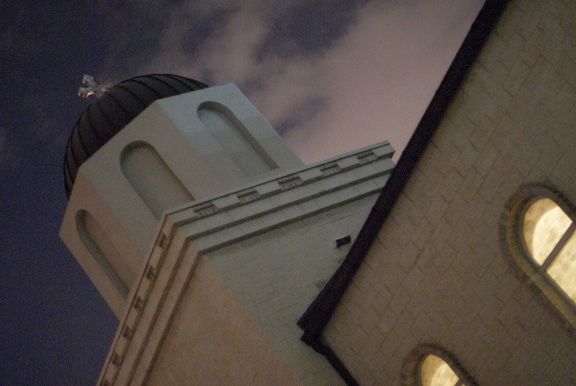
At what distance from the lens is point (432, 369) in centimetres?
1124

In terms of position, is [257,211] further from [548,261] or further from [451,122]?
[548,261]

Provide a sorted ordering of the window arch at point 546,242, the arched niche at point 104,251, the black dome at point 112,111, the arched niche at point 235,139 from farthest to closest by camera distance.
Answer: the black dome at point 112,111
the arched niche at point 104,251
the arched niche at point 235,139
the window arch at point 546,242

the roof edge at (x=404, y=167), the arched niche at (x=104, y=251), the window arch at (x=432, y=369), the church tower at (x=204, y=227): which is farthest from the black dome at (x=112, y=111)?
the window arch at (x=432, y=369)

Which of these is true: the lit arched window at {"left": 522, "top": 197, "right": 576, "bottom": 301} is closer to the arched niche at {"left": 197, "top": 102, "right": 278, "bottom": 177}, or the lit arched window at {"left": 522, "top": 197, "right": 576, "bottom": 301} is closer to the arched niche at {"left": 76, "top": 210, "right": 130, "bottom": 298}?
the arched niche at {"left": 197, "top": 102, "right": 278, "bottom": 177}

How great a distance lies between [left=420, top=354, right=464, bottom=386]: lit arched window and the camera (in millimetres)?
10938

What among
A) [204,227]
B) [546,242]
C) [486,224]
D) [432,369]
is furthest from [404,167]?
[204,227]

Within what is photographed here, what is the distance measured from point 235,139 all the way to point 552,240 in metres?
10.5

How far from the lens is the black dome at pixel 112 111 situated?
64.0ft

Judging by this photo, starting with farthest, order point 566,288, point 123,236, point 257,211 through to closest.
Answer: point 123,236 → point 257,211 → point 566,288

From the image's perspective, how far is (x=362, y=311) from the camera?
12.3 meters

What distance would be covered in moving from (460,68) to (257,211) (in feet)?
20.3

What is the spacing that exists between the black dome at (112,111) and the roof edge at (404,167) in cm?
861

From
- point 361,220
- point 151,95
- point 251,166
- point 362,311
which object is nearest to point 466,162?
point 362,311

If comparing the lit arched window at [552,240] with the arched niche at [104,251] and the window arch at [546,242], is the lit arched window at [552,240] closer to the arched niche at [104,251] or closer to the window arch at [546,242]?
the window arch at [546,242]
